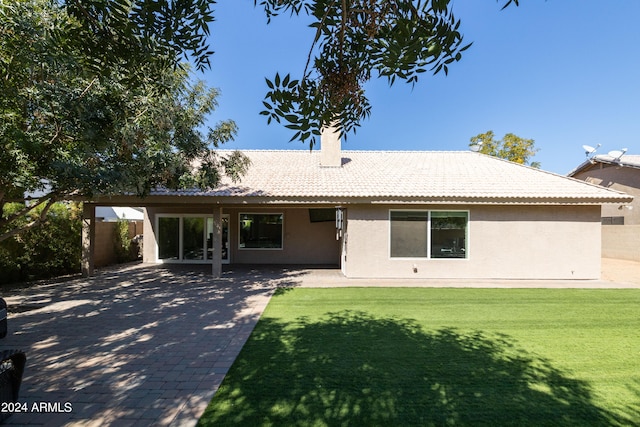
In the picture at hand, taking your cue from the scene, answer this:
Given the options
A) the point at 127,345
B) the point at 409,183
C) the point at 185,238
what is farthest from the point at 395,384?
the point at 185,238

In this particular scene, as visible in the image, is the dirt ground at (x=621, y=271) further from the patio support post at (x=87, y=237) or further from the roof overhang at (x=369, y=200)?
the patio support post at (x=87, y=237)

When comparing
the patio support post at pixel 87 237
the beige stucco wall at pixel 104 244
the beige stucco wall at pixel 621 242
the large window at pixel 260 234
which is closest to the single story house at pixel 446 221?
the patio support post at pixel 87 237

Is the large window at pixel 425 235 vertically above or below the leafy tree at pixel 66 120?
below

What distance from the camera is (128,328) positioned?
668cm

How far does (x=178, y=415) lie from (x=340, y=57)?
422 cm

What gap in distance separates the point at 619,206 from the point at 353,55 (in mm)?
24497

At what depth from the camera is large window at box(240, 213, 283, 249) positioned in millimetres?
16047

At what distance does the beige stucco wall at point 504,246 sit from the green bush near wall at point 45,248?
1099 centimetres

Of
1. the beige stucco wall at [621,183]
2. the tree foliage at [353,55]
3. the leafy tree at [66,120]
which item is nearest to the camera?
the tree foliage at [353,55]

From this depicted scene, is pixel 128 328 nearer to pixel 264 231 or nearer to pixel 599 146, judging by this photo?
pixel 264 231

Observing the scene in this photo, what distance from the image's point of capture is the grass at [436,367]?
370 cm

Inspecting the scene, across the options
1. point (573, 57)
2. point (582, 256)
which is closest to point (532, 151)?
point (582, 256)

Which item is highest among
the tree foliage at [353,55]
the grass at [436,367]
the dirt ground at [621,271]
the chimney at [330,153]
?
the chimney at [330,153]

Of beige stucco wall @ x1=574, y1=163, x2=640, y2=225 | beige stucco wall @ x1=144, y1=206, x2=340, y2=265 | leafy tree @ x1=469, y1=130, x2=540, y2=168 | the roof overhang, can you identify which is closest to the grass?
the roof overhang
